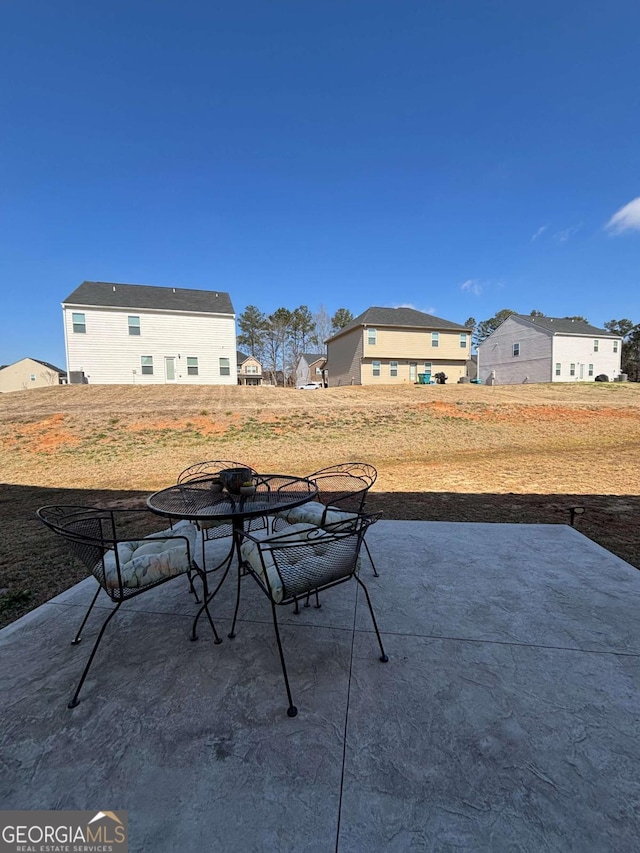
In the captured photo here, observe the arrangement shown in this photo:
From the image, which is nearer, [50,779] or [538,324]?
[50,779]

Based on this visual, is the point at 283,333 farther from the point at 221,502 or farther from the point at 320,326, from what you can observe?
the point at 221,502

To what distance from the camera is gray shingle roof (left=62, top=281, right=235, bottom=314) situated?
773 inches

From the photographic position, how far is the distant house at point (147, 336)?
19.4m

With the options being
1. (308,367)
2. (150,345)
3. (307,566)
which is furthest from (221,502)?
(308,367)

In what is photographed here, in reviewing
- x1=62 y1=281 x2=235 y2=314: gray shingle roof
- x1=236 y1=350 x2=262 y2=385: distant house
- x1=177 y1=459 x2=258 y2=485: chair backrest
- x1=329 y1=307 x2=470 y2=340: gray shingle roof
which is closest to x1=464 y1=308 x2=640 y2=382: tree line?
x1=329 y1=307 x2=470 y2=340: gray shingle roof

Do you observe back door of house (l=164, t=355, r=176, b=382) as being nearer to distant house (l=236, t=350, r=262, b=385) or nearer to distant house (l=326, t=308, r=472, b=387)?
distant house (l=326, t=308, r=472, b=387)

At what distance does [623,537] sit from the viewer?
3.64 metres

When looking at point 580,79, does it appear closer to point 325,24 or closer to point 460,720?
point 325,24

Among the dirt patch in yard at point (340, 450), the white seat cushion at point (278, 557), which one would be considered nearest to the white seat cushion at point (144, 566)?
the white seat cushion at point (278, 557)


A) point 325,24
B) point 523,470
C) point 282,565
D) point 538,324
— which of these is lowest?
point 523,470

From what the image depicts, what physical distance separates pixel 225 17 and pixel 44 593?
10971 millimetres

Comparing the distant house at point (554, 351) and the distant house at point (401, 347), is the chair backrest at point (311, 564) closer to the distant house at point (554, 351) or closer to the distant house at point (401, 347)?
the distant house at point (401, 347)

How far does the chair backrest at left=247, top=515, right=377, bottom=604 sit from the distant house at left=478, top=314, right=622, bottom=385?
3098 centimetres

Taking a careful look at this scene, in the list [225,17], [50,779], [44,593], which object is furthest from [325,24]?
[50,779]
